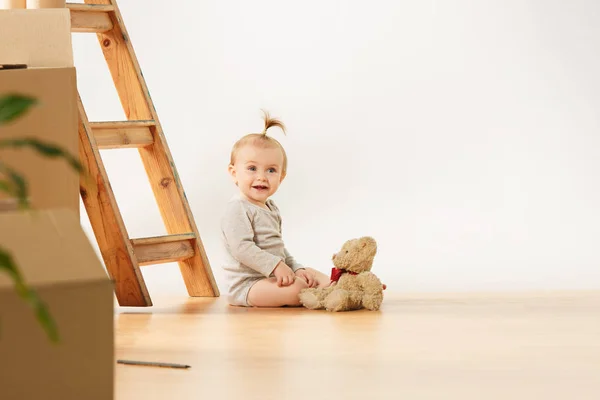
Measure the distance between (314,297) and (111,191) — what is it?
667 mm

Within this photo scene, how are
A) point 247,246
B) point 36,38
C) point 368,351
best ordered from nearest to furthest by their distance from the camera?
point 36,38 < point 368,351 < point 247,246

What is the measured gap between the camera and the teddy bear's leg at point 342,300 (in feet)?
8.33

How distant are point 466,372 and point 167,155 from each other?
1.54m

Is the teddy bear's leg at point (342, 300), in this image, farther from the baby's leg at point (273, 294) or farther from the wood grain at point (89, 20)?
the wood grain at point (89, 20)

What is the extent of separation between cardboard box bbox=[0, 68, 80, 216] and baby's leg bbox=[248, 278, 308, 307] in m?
1.40

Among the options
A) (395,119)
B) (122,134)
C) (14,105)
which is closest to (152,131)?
(122,134)

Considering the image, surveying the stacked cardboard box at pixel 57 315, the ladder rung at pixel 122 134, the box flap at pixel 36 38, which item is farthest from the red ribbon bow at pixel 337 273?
the stacked cardboard box at pixel 57 315

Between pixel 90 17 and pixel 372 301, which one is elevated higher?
pixel 90 17

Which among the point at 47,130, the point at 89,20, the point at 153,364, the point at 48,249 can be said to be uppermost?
the point at 89,20

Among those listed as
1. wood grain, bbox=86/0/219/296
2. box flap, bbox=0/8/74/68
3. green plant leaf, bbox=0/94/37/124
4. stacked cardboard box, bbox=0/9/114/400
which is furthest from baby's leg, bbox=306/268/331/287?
green plant leaf, bbox=0/94/37/124

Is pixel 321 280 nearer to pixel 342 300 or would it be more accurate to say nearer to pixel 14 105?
pixel 342 300

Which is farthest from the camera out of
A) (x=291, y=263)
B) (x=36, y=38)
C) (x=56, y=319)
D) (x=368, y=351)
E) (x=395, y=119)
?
(x=395, y=119)

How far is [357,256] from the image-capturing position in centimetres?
264

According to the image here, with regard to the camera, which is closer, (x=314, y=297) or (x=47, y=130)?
(x=47, y=130)
